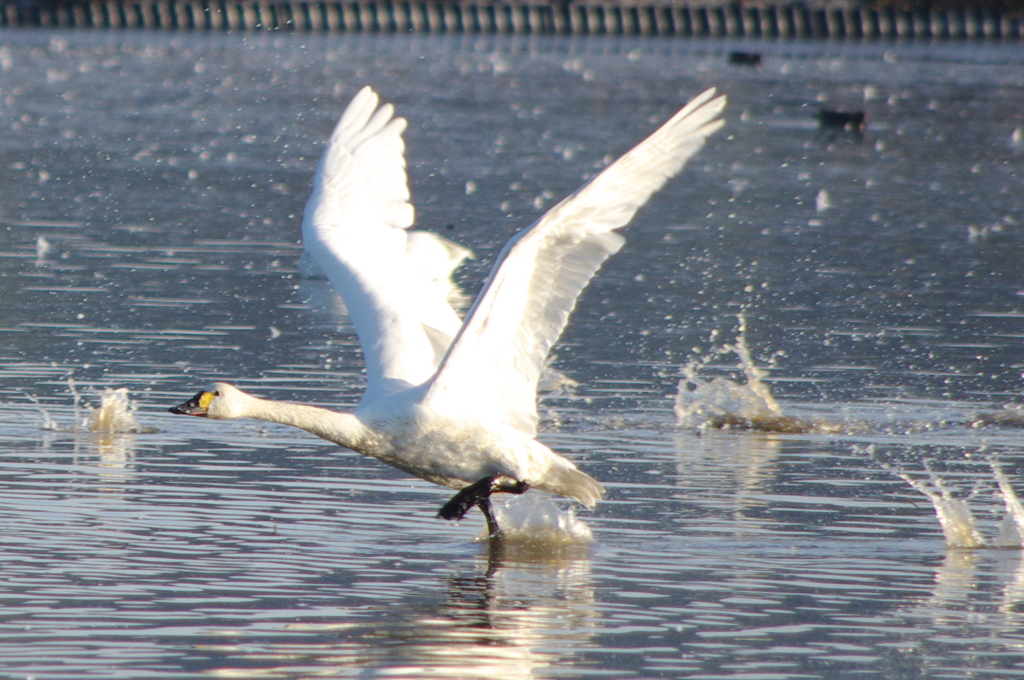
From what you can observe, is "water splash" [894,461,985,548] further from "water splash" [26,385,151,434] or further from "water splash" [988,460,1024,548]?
"water splash" [26,385,151,434]

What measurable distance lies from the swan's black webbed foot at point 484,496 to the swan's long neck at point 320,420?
0.50 m

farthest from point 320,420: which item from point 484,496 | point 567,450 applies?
point 567,450

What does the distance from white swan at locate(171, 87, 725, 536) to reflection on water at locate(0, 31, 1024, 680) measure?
0.33 metres

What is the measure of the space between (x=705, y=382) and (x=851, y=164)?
72.5 ft

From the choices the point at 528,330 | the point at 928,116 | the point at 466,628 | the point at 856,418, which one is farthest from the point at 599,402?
the point at 928,116

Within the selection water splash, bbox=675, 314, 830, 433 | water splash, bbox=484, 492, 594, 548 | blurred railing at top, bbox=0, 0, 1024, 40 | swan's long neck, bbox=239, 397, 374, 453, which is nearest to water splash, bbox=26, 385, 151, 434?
swan's long neck, bbox=239, 397, 374, 453

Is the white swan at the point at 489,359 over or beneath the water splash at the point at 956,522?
over

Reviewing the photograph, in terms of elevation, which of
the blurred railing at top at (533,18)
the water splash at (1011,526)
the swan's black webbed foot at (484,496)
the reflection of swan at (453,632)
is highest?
the blurred railing at top at (533,18)

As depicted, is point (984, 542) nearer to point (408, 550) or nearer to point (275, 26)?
point (408, 550)

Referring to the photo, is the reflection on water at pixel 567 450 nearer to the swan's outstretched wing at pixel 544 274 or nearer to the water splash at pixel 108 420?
the water splash at pixel 108 420

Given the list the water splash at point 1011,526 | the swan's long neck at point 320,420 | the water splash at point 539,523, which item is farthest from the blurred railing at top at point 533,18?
the swan's long neck at point 320,420

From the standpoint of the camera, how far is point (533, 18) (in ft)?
305

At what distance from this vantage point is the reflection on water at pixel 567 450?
7.32 meters

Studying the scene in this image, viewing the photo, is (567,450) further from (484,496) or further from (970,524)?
(970,524)
